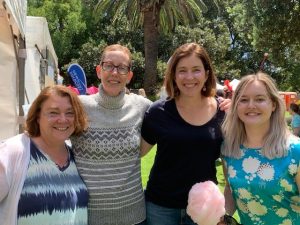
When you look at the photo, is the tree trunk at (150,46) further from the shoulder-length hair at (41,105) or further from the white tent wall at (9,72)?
the shoulder-length hair at (41,105)

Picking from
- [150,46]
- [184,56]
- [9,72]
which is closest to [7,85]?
[9,72]

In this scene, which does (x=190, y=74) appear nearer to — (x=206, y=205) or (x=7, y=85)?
(x=206, y=205)

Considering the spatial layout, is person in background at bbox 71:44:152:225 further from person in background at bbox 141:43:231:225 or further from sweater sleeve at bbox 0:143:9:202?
sweater sleeve at bbox 0:143:9:202

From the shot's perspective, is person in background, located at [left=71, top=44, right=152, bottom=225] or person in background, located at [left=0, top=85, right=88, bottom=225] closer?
person in background, located at [left=0, top=85, right=88, bottom=225]

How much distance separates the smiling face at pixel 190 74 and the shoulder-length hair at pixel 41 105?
0.82 meters

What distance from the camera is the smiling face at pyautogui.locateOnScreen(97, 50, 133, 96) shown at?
10.6ft

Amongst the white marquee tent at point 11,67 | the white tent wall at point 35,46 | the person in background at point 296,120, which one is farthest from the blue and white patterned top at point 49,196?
the person in background at point 296,120

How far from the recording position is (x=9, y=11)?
175 inches

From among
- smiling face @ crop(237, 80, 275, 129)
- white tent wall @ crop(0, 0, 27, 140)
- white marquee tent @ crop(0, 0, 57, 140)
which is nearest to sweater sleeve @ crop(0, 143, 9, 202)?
smiling face @ crop(237, 80, 275, 129)

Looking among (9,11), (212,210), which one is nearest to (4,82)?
(9,11)

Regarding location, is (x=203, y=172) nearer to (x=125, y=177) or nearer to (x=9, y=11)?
(x=125, y=177)

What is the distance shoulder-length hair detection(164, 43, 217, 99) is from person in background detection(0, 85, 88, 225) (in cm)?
81

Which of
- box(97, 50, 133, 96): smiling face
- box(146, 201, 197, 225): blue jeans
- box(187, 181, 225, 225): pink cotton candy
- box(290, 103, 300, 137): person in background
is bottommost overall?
box(290, 103, 300, 137): person in background

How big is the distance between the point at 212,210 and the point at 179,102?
0.97m
